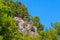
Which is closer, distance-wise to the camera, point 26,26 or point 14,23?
point 14,23

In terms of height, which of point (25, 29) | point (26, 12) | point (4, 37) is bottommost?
point (4, 37)

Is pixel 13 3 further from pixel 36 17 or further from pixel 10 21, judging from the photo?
pixel 10 21

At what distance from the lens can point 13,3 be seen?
6838 centimetres

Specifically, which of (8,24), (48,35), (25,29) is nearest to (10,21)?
Result: (8,24)

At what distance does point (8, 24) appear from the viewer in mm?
26906

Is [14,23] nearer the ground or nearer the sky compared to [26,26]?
nearer the ground

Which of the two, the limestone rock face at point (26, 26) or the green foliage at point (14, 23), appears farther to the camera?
the limestone rock face at point (26, 26)

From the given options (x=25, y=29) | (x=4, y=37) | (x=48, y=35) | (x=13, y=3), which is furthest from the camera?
(x=13, y=3)

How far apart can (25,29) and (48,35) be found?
437 inches

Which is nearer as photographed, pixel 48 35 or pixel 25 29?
pixel 48 35

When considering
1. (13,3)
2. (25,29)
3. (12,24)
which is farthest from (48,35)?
(12,24)

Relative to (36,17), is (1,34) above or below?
below

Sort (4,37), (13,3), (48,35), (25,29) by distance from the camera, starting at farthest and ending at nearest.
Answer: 1. (13,3)
2. (25,29)
3. (48,35)
4. (4,37)

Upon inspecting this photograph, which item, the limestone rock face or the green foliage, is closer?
the green foliage
